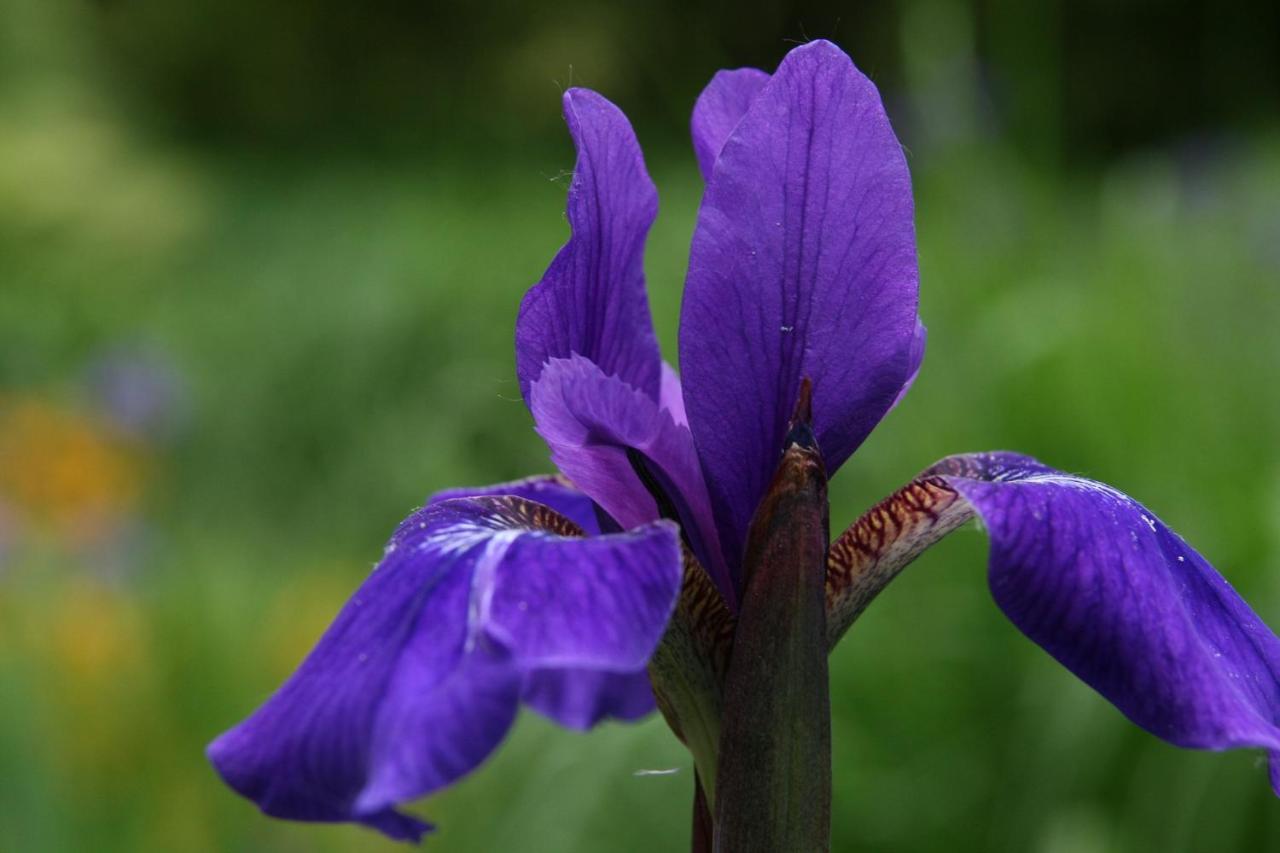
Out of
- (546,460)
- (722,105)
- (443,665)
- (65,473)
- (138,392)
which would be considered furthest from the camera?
(138,392)

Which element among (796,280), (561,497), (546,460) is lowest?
(546,460)

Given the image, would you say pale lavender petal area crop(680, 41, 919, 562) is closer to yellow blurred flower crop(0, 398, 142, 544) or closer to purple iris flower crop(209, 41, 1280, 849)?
purple iris flower crop(209, 41, 1280, 849)

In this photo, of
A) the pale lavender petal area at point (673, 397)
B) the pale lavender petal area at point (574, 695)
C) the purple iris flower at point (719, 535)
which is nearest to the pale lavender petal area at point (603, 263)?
the purple iris flower at point (719, 535)

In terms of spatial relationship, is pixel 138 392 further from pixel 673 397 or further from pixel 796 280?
pixel 796 280

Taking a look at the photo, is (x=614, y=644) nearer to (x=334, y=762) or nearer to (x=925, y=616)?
(x=334, y=762)

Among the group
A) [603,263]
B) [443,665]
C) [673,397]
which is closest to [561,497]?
[673,397]

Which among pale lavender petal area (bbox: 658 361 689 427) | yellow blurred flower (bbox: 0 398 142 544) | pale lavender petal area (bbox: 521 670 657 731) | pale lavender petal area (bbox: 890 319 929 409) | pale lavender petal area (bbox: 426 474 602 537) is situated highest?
pale lavender petal area (bbox: 890 319 929 409)

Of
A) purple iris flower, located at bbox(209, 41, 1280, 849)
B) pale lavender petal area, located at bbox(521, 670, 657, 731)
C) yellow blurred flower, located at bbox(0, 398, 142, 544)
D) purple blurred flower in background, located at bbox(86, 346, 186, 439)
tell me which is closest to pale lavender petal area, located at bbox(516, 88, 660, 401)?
purple iris flower, located at bbox(209, 41, 1280, 849)

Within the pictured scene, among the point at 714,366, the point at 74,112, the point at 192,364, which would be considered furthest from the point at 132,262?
the point at 714,366
